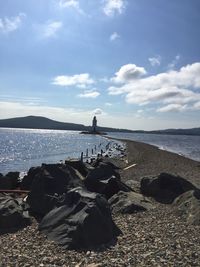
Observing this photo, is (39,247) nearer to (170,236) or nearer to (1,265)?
(1,265)

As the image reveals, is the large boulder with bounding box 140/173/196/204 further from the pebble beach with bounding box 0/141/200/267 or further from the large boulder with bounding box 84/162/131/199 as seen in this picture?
the pebble beach with bounding box 0/141/200/267

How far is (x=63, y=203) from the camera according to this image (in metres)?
11.6

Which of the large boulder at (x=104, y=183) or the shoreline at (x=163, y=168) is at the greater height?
the large boulder at (x=104, y=183)

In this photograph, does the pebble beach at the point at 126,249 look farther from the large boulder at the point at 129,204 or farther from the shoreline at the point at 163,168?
the shoreline at the point at 163,168

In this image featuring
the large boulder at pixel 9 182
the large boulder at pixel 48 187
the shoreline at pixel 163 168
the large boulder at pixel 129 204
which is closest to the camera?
the large boulder at pixel 48 187

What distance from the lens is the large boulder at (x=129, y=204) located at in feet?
45.7

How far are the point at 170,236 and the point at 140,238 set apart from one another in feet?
2.93

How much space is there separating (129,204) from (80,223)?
167 inches

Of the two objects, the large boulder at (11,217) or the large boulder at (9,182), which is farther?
the large boulder at (9,182)

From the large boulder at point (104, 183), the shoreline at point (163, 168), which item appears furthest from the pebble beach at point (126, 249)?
the shoreline at point (163, 168)

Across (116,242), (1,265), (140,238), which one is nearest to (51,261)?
(1,265)

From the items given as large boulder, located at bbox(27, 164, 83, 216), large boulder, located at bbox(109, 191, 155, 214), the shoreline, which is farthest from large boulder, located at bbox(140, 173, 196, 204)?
the shoreline

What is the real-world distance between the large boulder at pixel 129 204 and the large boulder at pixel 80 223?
2.63m

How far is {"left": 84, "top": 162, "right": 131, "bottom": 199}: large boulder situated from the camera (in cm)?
1715
